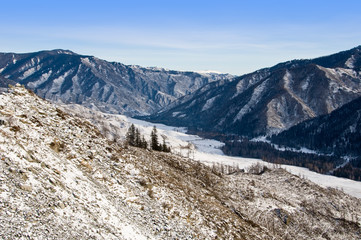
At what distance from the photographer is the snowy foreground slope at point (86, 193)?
78.7ft

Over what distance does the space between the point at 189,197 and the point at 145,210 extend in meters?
9.61

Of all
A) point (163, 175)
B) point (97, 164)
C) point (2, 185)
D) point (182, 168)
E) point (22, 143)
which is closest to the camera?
point (2, 185)

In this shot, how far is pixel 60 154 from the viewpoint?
3422 cm

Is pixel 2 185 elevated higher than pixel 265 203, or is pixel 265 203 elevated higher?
pixel 2 185

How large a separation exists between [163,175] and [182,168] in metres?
15.3

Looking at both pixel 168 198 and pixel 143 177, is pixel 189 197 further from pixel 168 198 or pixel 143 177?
pixel 143 177

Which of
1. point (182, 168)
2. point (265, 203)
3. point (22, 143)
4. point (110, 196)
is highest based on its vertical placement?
point (22, 143)

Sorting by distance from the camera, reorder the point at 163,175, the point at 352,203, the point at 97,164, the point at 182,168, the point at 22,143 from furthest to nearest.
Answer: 1. the point at 352,203
2. the point at 182,168
3. the point at 163,175
4. the point at 97,164
5. the point at 22,143

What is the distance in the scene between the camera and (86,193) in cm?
2945

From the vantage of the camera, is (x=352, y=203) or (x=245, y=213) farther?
(x=352, y=203)

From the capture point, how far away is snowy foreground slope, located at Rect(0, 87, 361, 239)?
78.7ft

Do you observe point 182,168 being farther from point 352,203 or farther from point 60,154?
point 352,203

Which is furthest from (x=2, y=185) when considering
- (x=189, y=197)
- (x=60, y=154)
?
(x=189, y=197)

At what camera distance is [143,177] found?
3956cm
